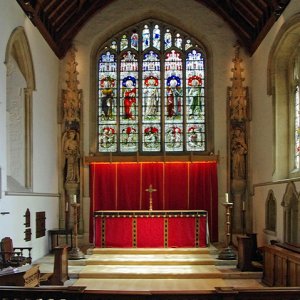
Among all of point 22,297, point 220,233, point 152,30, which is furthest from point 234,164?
point 22,297

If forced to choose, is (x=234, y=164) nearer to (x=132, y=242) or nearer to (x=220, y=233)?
(x=220, y=233)

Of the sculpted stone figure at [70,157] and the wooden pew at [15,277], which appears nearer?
the wooden pew at [15,277]

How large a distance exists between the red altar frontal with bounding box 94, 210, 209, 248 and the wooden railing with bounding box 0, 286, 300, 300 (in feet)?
27.4

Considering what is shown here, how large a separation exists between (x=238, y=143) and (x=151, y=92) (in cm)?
279

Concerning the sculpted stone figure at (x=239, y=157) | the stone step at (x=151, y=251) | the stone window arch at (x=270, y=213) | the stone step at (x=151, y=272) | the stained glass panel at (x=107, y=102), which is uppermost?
the stained glass panel at (x=107, y=102)

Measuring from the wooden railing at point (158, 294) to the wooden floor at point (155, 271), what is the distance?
487 centimetres

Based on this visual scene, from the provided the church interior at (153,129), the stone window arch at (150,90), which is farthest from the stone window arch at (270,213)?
the stone window arch at (150,90)

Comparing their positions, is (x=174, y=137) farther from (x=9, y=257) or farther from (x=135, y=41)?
(x=9, y=257)

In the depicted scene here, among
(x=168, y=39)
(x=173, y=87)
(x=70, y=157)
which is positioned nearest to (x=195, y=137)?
(x=173, y=87)

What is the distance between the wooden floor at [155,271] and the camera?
9992 millimetres

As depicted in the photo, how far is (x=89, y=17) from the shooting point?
1527 cm

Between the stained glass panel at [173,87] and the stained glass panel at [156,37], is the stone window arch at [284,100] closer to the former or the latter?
the stained glass panel at [173,87]

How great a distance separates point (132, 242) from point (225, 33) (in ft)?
20.5

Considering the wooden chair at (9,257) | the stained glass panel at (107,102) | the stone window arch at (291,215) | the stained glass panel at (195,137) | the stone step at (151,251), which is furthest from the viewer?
the stained glass panel at (107,102)
